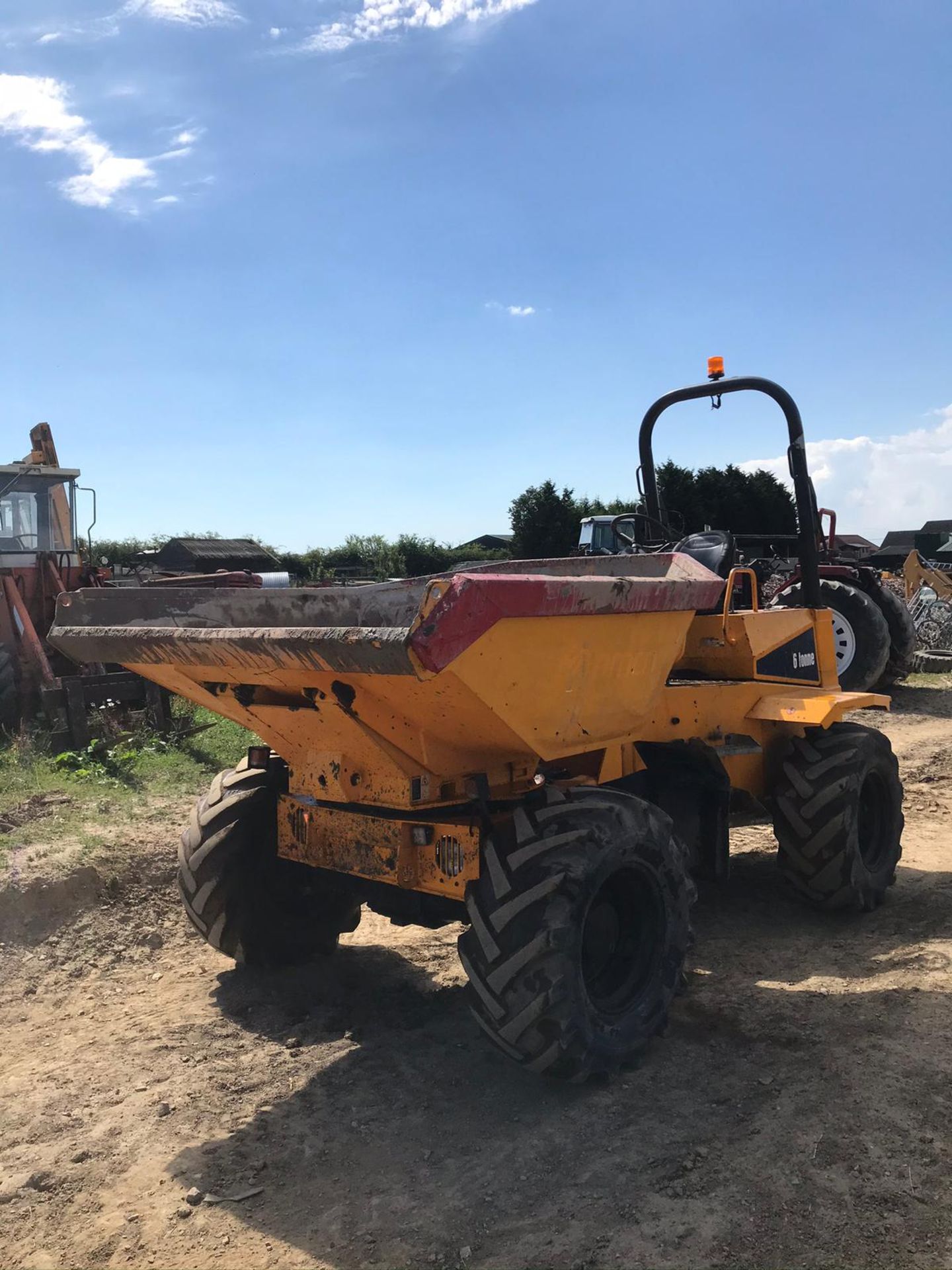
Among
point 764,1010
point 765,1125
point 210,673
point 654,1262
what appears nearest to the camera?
point 654,1262

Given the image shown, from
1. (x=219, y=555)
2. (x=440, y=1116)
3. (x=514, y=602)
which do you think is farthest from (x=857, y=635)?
(x=219, y=555)

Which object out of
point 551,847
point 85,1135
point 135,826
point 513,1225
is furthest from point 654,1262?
point 135,826

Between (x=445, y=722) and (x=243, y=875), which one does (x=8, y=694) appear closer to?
(x=243, y=875)

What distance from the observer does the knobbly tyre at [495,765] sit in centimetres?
307

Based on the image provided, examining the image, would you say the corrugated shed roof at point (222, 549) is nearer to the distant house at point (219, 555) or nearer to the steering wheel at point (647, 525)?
the distant house at point (219, 555)

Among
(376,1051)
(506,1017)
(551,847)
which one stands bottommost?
(376,1051)

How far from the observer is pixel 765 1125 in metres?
3.14

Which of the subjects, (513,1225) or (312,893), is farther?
(312,893)

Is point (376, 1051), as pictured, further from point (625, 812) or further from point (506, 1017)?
point (625, 812)

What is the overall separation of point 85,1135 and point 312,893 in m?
1.35

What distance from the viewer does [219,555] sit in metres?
34.8

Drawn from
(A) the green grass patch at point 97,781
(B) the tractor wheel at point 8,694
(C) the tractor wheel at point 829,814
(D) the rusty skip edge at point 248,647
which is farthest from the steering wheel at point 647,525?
(B) the tractor wheel at point 8,694

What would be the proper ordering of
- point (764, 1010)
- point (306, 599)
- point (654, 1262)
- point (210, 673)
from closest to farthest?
point (654, 1262) → point (210, 673) → point (306, 599) → point (764, 1010)

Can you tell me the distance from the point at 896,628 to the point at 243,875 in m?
8.74
